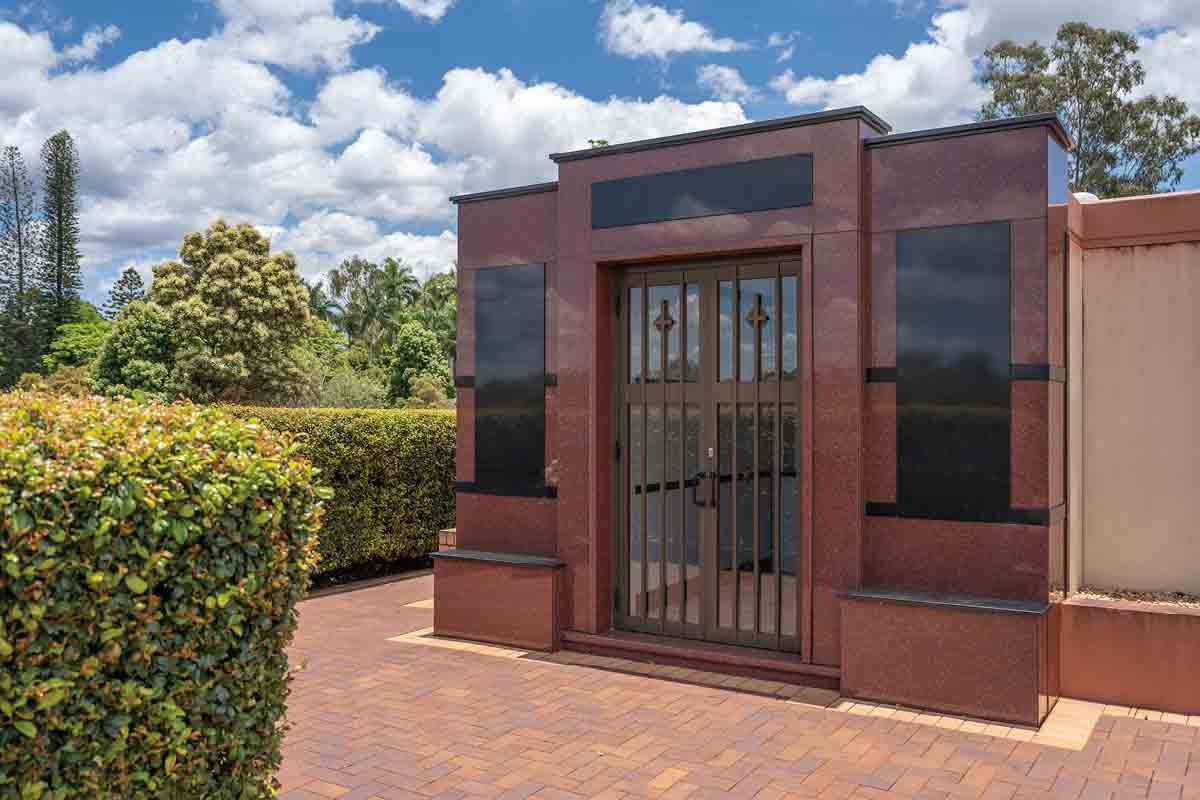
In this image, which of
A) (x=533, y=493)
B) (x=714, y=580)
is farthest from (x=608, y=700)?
(x=533, y=493)

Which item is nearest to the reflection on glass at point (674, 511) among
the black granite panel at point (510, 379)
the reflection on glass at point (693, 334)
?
the reflection on glass at point (693, 334)

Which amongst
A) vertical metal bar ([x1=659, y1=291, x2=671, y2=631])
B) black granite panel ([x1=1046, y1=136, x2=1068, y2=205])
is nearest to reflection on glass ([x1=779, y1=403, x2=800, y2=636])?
vertical metal bar ([x1=659, y1=291, x2=671, y2=631])

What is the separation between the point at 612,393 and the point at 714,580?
151cm

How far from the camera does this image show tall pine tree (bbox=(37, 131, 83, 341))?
142ft

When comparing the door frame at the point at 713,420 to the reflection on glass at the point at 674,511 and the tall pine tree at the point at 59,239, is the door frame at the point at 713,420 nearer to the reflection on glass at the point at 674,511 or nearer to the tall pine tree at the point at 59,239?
the reflection on glass at the point at 674,511

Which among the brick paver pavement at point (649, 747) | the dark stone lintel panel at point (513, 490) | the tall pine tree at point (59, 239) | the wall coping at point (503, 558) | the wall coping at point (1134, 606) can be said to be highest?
the tall pine tree at point (59, 239)

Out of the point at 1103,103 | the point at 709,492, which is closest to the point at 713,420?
the point at 709,492

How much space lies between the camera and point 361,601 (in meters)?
8.98

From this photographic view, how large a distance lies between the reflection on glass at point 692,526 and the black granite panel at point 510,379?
114cm

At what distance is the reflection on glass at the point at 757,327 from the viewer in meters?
6.43

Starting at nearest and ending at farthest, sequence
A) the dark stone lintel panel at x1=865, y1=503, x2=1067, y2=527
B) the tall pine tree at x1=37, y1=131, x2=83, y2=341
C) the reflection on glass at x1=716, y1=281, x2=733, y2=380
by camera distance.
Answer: the dark stone lintel panel at x1=865, y1=503, x2=1067, y2=527 → the reflection on glass at x1=716, y1=281, x2=733, y2=380 → the tall pine tree at x1=37, y1=131, x2=83, y2=341

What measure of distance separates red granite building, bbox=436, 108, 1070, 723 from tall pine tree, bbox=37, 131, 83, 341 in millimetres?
43472

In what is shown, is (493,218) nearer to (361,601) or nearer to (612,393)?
(612,393)

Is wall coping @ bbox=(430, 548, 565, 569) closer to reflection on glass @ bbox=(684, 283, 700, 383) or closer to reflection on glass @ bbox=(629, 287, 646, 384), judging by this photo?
reflection on glass @ bbox=(629, 287, 646, 384)
